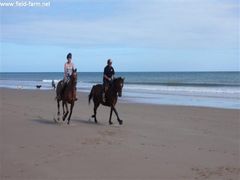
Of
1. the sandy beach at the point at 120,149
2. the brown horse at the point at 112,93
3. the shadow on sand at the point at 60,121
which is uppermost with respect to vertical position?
the brown horse at the point at 112,93

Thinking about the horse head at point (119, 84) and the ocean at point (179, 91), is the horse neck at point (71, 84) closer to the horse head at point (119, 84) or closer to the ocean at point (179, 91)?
the horse head at point (119, 84)

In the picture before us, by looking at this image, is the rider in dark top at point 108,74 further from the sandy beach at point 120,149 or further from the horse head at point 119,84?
the sandy beach at point 120,149

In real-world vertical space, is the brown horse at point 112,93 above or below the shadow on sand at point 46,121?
above

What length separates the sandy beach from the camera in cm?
766

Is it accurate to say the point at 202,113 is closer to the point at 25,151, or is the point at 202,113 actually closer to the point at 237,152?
the point at 237,152

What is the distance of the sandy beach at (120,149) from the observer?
7664mm

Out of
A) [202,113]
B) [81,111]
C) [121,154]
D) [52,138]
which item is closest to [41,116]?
[81,111]

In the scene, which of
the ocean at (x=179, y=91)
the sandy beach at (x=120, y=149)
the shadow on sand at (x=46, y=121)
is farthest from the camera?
the ocean at (x=179, y=91)

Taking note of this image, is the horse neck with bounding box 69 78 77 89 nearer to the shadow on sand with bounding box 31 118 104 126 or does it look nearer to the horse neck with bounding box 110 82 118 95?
the shadow on sand with bounding box 31 118 104 126

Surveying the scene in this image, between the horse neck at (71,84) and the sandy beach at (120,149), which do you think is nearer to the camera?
the sandy beach at (120,149)

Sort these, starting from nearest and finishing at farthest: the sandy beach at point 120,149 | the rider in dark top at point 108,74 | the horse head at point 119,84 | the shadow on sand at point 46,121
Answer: the sandy beach at point 120,149
the shadow on sand at point 46,121
the horse head at point 119,84
the rider in dark top at point 108,74

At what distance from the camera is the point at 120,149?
31.6 feet

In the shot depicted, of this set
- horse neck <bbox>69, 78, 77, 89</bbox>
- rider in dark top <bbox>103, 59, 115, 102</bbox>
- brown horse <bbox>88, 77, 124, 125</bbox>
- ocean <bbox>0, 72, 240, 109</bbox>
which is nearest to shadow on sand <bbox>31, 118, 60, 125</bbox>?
horse neck <bbox>69, 78, 77, 89</bbox>

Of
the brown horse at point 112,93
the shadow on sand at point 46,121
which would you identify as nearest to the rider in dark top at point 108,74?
the brown horse at point 112,93
